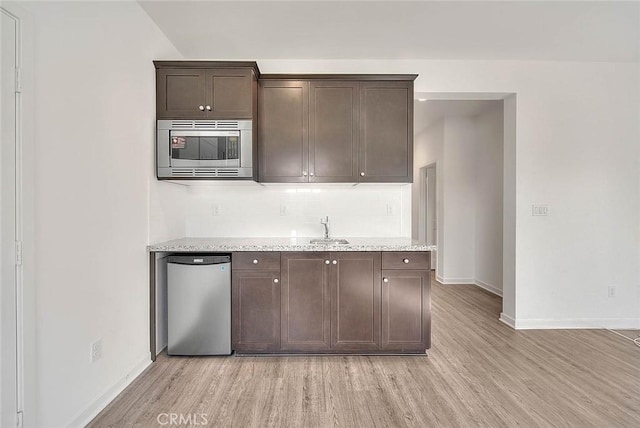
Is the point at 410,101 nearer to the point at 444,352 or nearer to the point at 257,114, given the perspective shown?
the point at 257,114

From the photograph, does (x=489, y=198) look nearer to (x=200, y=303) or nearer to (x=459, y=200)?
(x=459, y=200)

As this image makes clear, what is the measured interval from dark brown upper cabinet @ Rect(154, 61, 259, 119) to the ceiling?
0.31 meters

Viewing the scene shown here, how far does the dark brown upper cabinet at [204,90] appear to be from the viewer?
2.68 m

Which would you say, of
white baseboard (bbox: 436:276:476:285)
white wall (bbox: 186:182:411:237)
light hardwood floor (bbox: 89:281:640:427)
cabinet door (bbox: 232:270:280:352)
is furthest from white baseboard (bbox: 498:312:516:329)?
cabinet door (bbox: 232:270:280:352)

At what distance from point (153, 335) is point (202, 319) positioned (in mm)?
411

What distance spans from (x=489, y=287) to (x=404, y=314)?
2934 mm

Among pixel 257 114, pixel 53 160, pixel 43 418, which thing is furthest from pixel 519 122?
pixel 43 418

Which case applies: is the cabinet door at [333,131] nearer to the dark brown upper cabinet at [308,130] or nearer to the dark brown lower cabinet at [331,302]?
the dark brown upper cabinet at [308,130]

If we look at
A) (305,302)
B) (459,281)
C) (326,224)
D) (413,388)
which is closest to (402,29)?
(326,224)

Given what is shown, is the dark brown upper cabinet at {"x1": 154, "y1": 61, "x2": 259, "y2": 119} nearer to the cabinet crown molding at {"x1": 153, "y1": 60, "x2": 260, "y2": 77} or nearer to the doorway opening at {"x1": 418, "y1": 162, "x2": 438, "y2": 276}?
the cabinet crown molding at {"x1": 153, "y1": 60, "x2": 260, "y2": 77}

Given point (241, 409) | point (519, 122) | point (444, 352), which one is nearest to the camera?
point (241, 409)

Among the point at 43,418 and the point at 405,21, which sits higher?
the point at 405,21

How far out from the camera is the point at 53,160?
161 centimetres

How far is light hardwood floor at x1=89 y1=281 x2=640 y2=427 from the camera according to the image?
188cm
